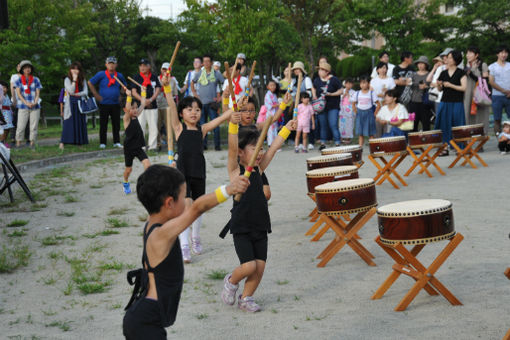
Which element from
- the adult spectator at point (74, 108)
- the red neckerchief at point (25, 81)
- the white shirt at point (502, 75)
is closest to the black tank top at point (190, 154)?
the white shirt at point (502, 75)

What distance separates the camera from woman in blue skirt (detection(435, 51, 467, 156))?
11812 millimetres

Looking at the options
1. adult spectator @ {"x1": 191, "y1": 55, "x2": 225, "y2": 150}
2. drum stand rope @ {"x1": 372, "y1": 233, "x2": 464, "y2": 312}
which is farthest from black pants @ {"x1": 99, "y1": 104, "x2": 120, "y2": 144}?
drum stand rope @ {"x1": 372, "y1": 233, "x2": 464, "y2": 312}

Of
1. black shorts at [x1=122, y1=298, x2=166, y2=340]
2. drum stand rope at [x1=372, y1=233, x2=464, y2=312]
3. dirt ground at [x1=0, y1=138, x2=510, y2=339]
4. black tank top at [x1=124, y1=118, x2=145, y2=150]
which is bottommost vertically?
dirt ground at [x1=0, y1=138, x2=510, y2=339]

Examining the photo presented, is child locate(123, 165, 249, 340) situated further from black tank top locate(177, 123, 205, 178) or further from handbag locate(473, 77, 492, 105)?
handbag locate(473, 77, 492, 105)

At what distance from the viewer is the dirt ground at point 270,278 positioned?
14.5ft

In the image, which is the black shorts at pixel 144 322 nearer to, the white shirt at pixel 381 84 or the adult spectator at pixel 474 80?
the adult spectator at pixel 474 80

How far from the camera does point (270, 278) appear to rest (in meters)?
5.66

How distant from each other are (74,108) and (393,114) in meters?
8.08

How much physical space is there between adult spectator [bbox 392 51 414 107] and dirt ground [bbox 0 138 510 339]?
414cm

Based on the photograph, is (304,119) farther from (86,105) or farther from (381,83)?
(86,105)

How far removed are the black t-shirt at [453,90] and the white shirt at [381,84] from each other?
5.61 feet

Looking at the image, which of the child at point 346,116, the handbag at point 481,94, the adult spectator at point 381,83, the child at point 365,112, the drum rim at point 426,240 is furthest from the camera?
the child at point 346,116

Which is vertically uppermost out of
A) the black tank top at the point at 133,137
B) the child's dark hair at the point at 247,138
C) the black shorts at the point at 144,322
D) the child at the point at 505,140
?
the child's dark hair at the point at 247,138

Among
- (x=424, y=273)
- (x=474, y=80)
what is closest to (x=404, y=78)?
(x=474, y=80)
